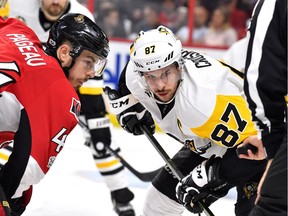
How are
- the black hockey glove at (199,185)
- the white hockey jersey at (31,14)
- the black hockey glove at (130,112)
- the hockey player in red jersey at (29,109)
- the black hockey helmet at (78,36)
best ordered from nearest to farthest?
the hockey player in red jersey at (29,109), the black hockey helmet at (78,36), the black hockey glove at (199,185), the black hockey glove at (130,112), the white hockey jersey at (31,14)

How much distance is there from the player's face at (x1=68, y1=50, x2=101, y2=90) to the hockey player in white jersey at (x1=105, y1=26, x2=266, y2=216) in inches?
6.3

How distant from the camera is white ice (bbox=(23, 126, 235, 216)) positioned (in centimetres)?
359

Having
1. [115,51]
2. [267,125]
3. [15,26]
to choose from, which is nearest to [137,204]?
[15,26]

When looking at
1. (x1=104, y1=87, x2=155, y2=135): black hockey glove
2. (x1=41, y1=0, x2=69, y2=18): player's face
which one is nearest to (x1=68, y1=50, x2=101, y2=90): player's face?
(x1=104, y1=87, x2=155, y2=135): black hockey glove

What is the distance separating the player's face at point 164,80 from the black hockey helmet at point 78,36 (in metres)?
0.20

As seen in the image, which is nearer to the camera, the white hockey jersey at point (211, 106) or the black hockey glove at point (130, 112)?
the white hockey jersey at point (211, 106)

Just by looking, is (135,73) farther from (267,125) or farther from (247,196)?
(267,125)

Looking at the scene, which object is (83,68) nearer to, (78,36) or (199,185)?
(78,36)

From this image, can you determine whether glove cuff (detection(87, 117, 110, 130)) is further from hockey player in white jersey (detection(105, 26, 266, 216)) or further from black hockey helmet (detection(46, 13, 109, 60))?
black hockey helmet (detection(46, 13, 109, 60))

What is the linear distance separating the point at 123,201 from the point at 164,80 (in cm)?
124

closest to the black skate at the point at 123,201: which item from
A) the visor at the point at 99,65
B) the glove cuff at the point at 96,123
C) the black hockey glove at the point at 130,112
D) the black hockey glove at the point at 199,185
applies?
the glove cuff at the point at 96,123

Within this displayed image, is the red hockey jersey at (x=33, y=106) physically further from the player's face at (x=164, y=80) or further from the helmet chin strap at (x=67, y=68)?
the player's face at (x=164, y=80)

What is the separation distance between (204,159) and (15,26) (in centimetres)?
95

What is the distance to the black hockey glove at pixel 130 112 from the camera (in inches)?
118
